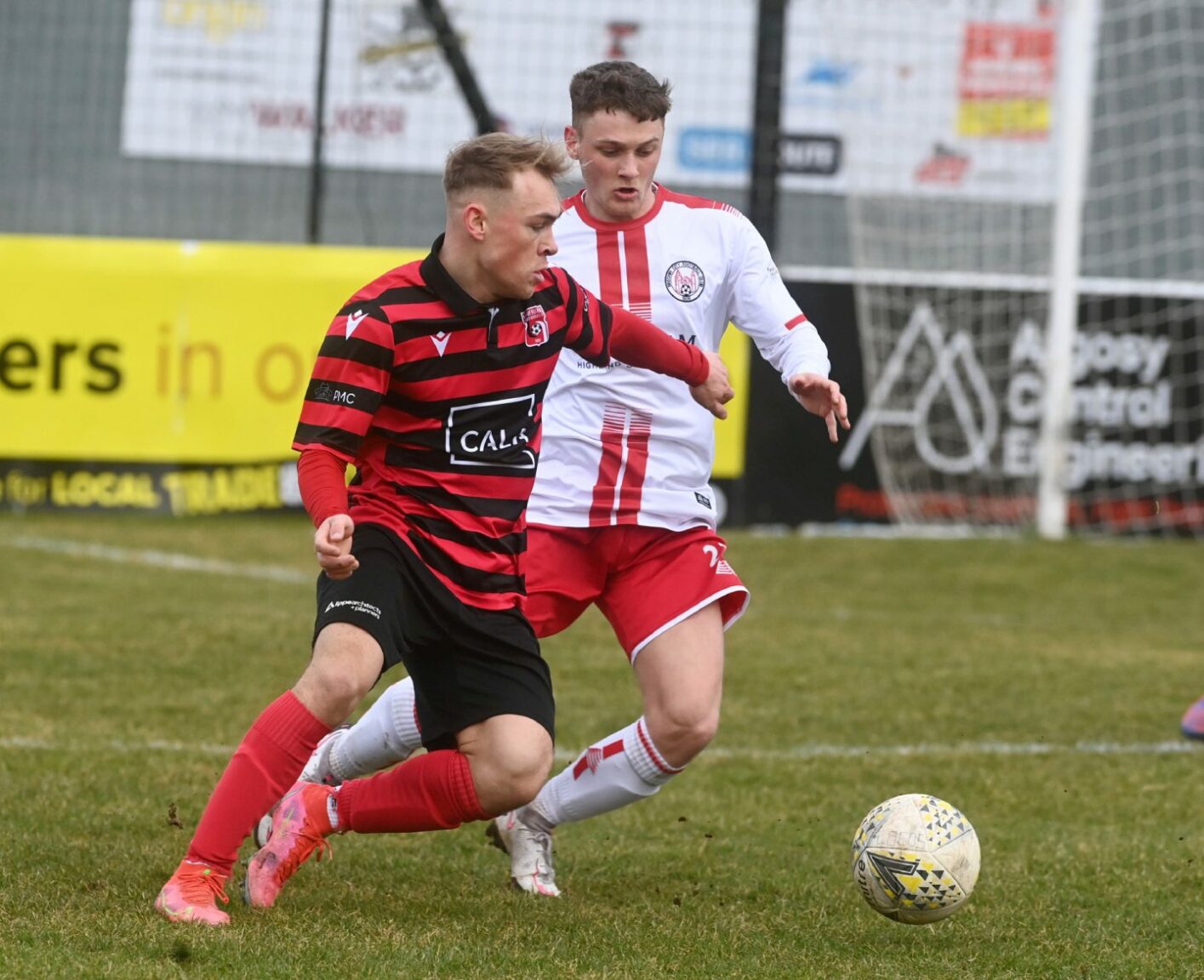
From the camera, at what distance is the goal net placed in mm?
12297

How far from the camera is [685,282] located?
16.6ft

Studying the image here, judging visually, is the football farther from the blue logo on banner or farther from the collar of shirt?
the blue logo on banner

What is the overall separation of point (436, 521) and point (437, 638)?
0.82 feet

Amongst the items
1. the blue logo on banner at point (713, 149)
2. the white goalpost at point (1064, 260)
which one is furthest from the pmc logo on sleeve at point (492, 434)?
the blue logo on banner at point (713, 149)

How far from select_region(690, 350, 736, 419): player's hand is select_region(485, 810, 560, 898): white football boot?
109 cm

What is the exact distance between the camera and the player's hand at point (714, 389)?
469 cm

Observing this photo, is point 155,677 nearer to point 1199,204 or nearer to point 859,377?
point 859,377

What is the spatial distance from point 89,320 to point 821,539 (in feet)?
14.8

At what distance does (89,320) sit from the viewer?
39.1 feet

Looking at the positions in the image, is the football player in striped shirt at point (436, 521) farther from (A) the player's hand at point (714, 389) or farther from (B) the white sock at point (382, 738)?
(B) the white sock at point (382, 738)

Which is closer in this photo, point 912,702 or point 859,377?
point 912,702

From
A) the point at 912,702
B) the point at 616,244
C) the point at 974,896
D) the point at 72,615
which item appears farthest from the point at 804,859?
the point at 72,615

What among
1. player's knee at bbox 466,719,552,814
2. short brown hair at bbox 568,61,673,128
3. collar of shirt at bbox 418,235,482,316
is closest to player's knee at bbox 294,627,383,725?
player's knee at bbox 466,719,552,814

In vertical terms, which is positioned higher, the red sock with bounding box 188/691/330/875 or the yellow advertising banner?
the yellow advertising banner
